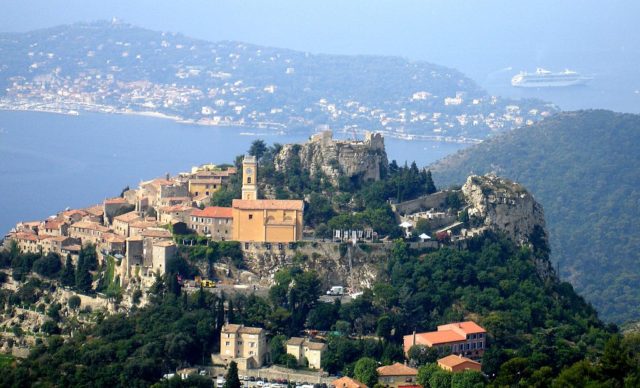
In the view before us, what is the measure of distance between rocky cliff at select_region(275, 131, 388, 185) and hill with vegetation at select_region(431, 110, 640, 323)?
1800cm

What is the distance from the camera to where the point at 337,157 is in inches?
2227

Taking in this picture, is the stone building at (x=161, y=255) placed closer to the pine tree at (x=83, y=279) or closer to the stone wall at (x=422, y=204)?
the pine tree at (x=83, y=279)

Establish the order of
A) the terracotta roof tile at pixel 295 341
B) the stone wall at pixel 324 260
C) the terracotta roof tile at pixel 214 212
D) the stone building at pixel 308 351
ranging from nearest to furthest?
the stone building at pixel 308 351
the terracotta roof tile at pixel 295 341
the stone wall at pixel 324 260
the terracotta roof tile at pixel 214 212

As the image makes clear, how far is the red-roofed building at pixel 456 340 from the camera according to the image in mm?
45688

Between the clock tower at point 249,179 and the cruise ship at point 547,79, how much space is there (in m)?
114

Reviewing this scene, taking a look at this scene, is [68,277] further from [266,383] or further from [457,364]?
[457,364]

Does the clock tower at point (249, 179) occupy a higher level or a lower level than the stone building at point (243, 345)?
higher

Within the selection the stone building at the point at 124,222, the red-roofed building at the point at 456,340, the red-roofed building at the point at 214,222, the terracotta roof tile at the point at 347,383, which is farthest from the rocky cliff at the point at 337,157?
the terracotta roof tile at the point at 347,383

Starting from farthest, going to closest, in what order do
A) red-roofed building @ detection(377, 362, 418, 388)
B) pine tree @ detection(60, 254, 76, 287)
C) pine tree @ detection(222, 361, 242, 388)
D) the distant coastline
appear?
1. the distant coastline
2. pine tree @ detection(60, 254, 76, 287)
3. red-roofed building @ detection(377, 362, 418, 388)
4. pine tree @ detection(222, 361, 242, 388)

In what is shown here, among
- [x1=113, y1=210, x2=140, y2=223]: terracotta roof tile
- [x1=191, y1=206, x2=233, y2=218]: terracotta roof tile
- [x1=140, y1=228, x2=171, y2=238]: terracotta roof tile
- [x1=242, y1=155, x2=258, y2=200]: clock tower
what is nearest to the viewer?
[x1=140, y1=228, x2=171, y2=238]: terracotta roof tile

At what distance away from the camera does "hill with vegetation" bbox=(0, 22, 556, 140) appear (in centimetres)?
14312

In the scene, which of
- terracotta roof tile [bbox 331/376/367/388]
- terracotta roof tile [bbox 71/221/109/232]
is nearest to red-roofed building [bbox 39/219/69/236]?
terracotta roof tile [bbox 71/221/109/232]

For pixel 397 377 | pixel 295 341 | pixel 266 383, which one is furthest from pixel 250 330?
pixel 397 377

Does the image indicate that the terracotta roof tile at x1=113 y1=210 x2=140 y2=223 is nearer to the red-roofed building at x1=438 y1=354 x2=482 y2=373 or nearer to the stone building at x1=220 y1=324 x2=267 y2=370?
the stone building at x1=220 y1=324 x2=267 y2=370
